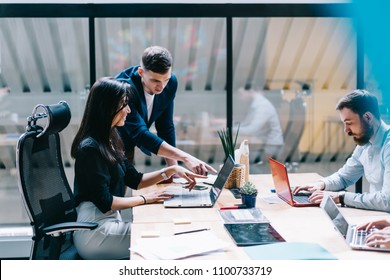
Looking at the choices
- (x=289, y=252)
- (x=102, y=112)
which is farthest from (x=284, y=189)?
(x=102, y=112)

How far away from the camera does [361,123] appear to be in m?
2.66

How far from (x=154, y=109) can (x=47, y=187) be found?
105cm

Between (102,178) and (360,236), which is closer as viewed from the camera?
(360,236)

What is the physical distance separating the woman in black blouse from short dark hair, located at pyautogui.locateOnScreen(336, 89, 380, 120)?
1.04 metres

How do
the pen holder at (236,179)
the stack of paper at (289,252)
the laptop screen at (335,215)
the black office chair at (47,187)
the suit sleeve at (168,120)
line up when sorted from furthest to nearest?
the suit sleeve at (168,120) < the pen holder at (236,179) < the black office chair at (47,187) < the laptop screen at (335,215) < the stack of paper at (289,252)

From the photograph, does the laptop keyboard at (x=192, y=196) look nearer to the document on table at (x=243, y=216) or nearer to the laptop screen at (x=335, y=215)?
the document on table at (x=243, y=216)

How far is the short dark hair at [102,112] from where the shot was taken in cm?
251

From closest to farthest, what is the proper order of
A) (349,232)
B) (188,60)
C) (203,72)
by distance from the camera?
(349,232)
(188,60)
(203,72)

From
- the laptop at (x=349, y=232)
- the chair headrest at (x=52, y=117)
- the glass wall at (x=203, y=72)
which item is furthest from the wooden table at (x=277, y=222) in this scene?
the glass wall at (x=203, y=72)

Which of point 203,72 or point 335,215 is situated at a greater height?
point 335,215

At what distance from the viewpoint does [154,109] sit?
11.0 ft

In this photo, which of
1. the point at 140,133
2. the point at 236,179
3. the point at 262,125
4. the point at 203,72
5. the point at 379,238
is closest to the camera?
the point at 379,238

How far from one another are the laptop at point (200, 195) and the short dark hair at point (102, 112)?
1.21 ft

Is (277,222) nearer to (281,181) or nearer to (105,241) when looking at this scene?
(281,181)
